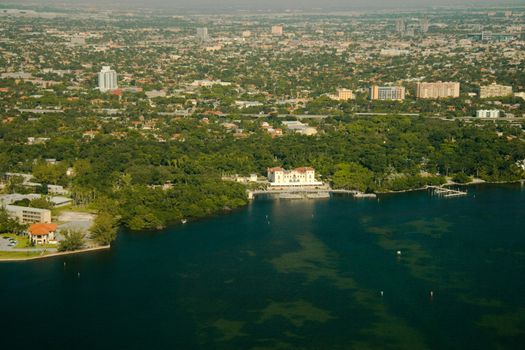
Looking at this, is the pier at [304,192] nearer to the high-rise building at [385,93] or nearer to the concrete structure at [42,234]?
the concrete structure at [42,234]

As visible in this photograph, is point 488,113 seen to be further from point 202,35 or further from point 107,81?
point 202,35

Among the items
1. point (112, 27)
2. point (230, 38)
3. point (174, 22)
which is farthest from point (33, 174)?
point (174, 22)

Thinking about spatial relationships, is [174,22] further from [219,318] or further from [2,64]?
[219,318]

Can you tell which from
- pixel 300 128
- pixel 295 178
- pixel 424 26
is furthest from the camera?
pixel 424 26

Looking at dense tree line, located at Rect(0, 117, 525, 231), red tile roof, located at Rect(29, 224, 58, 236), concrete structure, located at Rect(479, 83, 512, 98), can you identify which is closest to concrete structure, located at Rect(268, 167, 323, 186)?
dense tree line, located at Rect(0, 117, 525, 231)

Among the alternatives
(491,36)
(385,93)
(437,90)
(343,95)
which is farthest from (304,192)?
(491,36)

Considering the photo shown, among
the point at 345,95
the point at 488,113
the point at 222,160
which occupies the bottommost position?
the point at 345,95

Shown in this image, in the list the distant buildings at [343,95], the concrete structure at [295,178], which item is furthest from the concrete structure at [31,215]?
the distant buildings at [343,95]
